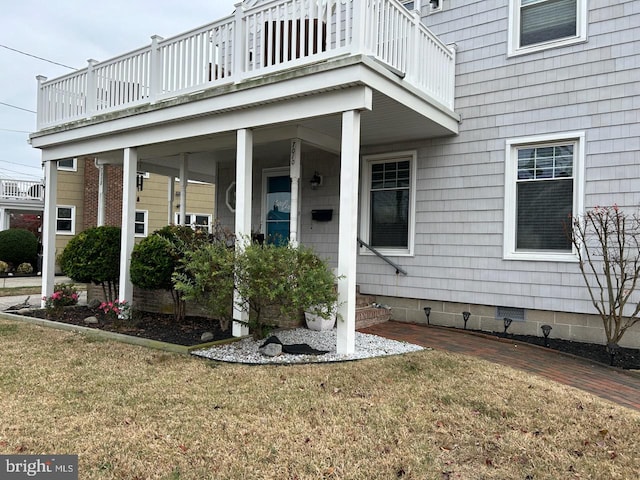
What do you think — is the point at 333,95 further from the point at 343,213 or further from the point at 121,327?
the point at 121,327

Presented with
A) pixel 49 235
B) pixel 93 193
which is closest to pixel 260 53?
pixel 49 235

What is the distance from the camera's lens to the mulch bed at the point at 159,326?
5.99 m

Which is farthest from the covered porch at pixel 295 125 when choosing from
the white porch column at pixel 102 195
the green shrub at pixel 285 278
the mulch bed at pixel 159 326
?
the white porch column at pixel 102 195

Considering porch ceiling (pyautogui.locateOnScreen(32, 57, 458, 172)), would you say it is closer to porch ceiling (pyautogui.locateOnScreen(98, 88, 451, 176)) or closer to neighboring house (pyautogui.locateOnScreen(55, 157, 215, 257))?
porch ceiling (pyautogui.locateOnScreen(98, 88, 451, 176))

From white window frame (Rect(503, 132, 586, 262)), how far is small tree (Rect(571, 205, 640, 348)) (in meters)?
0.21

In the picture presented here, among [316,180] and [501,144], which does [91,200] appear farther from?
[501,144]

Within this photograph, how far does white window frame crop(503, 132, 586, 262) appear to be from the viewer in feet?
19.6

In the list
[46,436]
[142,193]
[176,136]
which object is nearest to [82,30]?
[142,193]

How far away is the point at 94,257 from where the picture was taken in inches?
297

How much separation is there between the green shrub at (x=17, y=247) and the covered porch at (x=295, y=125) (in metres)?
10.2

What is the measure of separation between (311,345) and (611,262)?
384 cm

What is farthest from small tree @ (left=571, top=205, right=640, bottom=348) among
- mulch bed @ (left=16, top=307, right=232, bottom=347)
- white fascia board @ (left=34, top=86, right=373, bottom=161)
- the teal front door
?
the teal front door

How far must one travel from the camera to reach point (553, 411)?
Result: 3.55 meters

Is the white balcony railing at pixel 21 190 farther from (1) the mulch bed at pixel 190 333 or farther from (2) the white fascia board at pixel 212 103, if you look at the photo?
(1) the mulch bed at pixel 190 333
